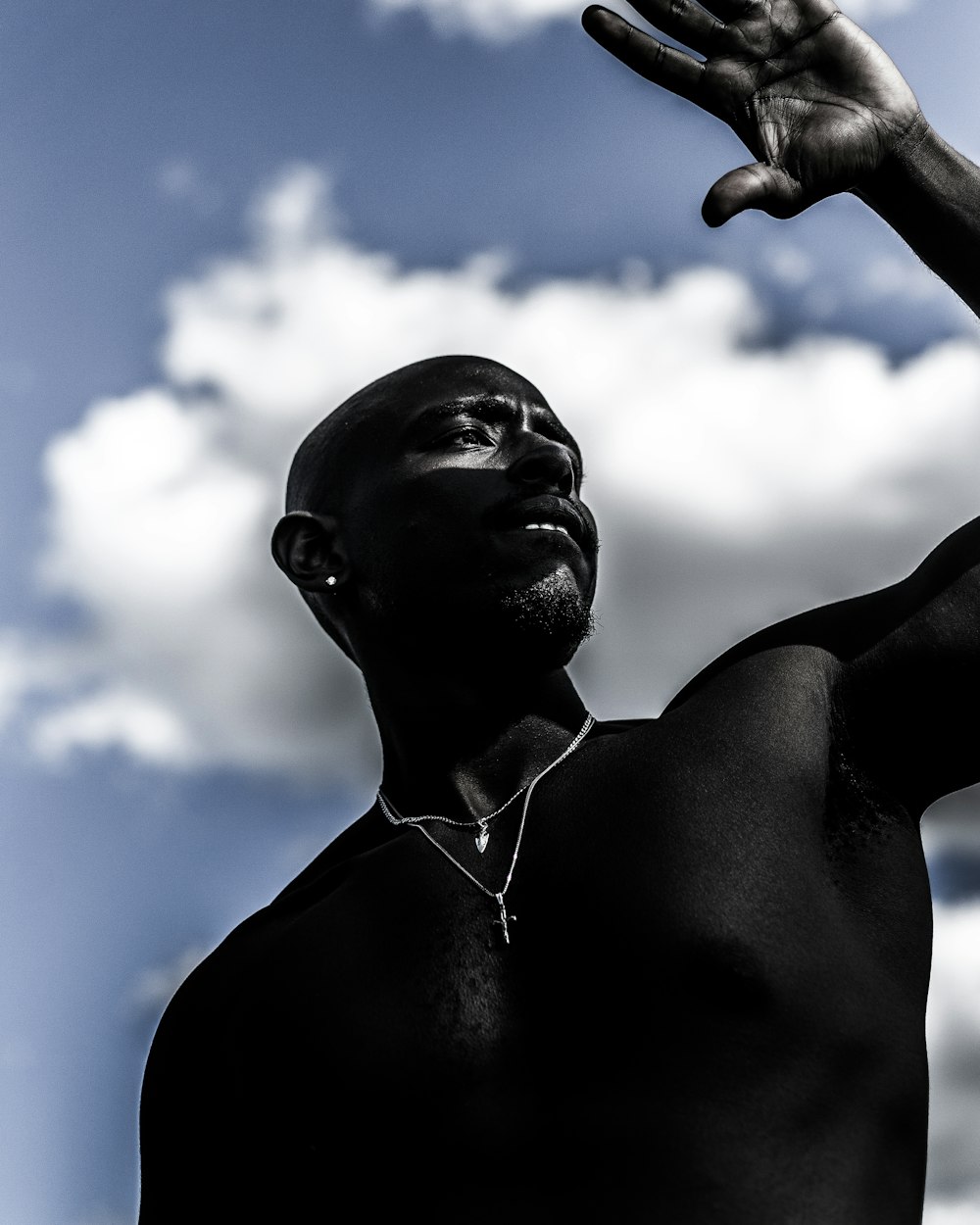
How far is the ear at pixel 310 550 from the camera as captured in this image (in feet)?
16.0

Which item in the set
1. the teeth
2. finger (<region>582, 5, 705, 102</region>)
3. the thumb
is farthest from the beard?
finger (<region>582, 5, 705, 102</region>)

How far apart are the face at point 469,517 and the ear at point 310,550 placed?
59 millimetres

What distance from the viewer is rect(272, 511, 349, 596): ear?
4.86 meters

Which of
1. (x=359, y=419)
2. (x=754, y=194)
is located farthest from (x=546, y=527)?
(x=754, y=194)

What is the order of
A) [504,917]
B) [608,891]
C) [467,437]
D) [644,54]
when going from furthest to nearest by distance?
[467,437] < [644,54] < [504,917] < [608,891]

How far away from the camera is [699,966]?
3641 millimetres

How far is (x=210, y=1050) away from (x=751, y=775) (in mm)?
1647

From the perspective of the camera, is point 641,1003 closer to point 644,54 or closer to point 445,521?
point 445,521

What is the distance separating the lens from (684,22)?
166 inches

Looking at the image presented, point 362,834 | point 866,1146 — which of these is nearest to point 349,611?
point 362,834

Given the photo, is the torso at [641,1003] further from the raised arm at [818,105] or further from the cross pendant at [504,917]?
the raised arm at [818,105]

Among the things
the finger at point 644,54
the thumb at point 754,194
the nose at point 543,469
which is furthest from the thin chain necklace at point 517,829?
the finger at point 644,54

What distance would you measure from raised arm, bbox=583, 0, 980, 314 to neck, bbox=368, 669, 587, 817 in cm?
150

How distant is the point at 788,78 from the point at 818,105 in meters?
0.12
